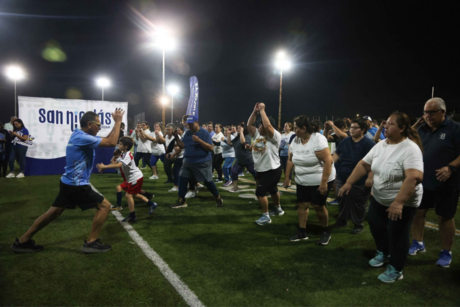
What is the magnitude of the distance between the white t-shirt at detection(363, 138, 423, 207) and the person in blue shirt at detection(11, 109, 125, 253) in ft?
10.2

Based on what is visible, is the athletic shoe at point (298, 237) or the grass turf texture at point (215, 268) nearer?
the grass turf texture at point (215, 268)

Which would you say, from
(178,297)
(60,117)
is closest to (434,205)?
(178,297)

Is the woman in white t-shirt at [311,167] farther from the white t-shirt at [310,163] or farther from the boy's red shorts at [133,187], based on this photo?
the boy's red shorts at [133,187]

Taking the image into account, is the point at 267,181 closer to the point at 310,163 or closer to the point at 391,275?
the point at 310,163

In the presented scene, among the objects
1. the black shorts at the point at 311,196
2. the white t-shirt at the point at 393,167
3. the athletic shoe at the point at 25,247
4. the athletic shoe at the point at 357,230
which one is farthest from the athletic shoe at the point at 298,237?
the athletic shoe at the point at 25,247

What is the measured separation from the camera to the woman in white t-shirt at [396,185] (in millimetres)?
2596

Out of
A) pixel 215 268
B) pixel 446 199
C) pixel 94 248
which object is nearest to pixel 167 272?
pixel 215 268

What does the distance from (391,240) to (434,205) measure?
1.13m

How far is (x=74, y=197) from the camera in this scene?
11.9ft

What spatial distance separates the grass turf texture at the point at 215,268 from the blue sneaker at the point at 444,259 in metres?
0.09

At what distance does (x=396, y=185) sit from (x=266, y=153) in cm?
243

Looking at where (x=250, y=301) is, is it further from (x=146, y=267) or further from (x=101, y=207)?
(x=101, y=207)

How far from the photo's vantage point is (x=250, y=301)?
2.70 metres

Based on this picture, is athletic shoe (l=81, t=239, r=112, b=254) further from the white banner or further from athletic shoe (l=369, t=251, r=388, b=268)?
the white banner
